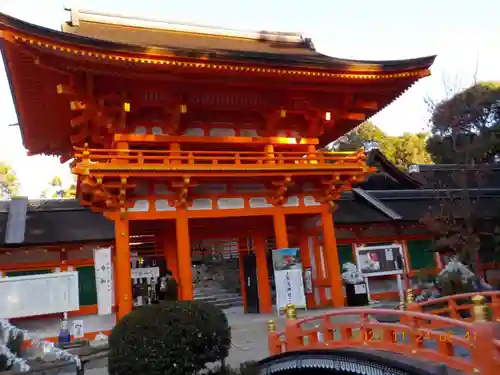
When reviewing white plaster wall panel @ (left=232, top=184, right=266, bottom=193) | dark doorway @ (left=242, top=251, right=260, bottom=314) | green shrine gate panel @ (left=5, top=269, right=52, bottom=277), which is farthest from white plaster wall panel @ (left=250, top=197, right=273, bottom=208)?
green shrine gate panel @ (left=5, top=269, right=52, bottom=277)

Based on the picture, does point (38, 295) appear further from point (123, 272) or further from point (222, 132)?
point (222, 132)

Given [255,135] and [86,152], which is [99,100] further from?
[255,135]

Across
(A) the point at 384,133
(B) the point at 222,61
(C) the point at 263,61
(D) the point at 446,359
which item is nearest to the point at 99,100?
(B) the point at 222,61

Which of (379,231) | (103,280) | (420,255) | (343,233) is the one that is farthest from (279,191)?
(420,255)

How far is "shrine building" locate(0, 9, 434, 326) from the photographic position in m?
10.6

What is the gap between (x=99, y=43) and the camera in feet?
32.4

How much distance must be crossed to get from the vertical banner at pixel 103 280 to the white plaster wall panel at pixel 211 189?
2.79 metres

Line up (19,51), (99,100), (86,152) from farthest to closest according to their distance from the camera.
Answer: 1. (99,100)
2. (86,152)
3. (19,51)

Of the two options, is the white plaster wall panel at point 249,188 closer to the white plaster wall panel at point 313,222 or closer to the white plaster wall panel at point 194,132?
the white plaster wall panel at point 194,132

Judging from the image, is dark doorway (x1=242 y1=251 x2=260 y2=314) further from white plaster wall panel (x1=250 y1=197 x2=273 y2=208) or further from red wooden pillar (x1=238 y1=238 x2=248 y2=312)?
white plaster wall panel (x1=250 y1=197 x2=273 y2=208)

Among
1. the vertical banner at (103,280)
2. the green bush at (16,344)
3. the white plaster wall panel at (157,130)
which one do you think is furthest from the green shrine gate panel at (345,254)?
the green bush at (16,344)

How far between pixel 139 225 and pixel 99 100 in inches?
169

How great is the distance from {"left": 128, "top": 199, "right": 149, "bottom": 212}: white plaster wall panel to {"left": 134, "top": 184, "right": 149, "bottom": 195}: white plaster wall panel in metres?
0.20

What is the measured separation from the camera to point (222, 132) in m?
13.4
